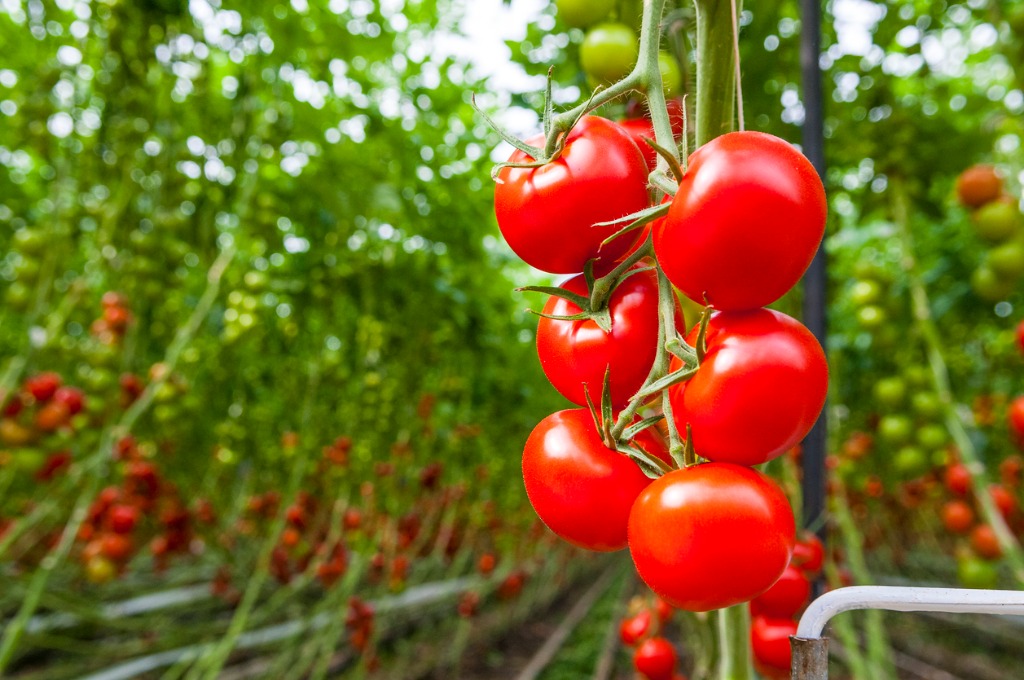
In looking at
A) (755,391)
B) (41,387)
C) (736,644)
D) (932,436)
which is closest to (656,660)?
(736,644)

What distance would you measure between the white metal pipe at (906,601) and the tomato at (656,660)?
0.46 m

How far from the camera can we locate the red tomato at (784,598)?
1.59 feet

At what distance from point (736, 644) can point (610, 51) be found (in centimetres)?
44

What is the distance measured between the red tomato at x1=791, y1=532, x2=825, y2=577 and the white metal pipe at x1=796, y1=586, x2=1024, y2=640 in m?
0.33

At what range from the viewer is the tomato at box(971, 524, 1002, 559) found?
1158 millimetres

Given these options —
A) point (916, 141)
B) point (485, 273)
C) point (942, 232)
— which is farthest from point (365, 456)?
point (942, 232)

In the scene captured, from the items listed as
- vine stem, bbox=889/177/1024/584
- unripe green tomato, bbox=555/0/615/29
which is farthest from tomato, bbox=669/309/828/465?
vine stem, bbox=889/177/1024/584

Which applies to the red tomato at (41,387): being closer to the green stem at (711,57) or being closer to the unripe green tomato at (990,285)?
the green stem at (711,57)

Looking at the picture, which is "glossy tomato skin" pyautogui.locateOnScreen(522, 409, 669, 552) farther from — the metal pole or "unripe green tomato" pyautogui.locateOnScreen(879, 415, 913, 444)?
"unripe green tomato" pyautogui.locateOnScreen(879, 415, 913, 444)

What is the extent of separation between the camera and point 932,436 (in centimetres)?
129

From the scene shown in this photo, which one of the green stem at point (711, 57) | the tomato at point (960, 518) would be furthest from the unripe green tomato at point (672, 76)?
the tomato at point (960, 518)

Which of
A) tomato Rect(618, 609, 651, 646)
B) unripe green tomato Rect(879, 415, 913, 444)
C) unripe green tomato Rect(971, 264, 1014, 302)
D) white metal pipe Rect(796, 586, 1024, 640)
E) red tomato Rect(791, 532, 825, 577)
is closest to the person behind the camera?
white metal pipe Rect(796, 586, 1024, 640)

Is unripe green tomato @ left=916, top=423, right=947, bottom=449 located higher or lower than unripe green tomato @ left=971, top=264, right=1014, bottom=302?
lower

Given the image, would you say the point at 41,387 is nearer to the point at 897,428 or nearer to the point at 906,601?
the point at 906,601
